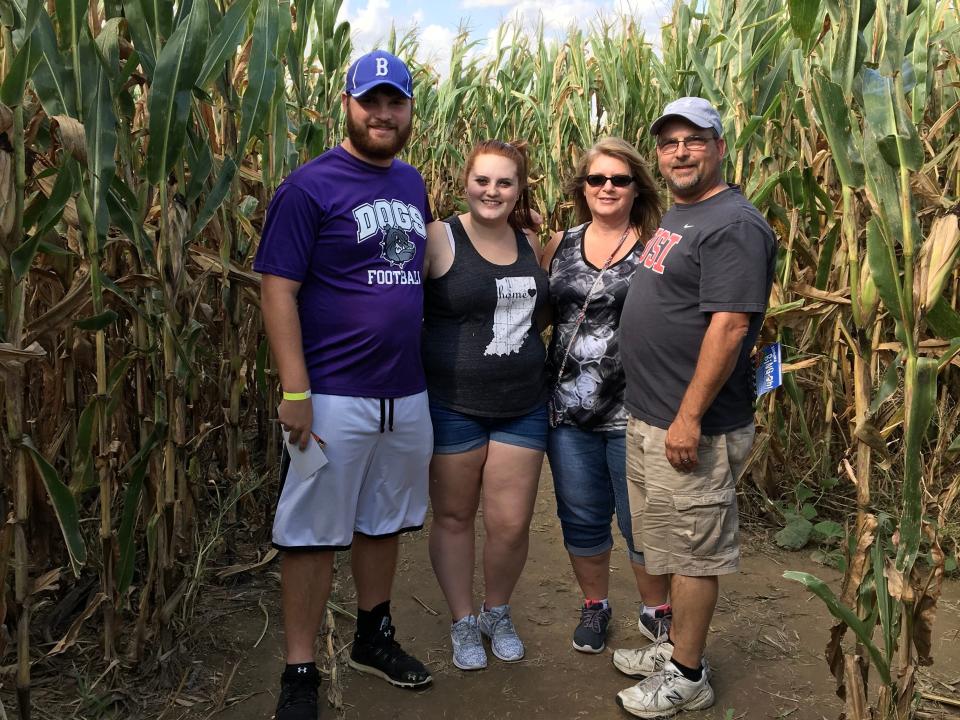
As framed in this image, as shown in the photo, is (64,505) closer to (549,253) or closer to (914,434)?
(549,253)

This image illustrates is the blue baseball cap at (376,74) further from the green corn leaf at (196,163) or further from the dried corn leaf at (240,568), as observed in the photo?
the dried corn leaf at (240,568)

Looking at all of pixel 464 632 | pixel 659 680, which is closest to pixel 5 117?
pixel 464 632

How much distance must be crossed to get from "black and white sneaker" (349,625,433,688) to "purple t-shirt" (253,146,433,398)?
2.83 ft

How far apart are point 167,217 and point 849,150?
166 cm

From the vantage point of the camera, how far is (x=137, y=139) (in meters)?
2.44

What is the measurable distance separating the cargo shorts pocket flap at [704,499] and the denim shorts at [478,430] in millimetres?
549

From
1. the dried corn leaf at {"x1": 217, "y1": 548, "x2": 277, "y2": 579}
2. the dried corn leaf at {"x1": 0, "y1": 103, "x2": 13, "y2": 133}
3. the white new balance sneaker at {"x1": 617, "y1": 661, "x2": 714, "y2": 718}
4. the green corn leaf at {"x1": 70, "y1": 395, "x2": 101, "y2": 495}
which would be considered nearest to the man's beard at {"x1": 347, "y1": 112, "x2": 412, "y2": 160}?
the dried corn leaf at {"x1": 0, "y1": 103, "x2": 13, "y2": 133}

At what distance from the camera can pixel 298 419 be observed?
87.5 inches

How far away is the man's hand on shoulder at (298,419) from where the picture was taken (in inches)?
87.4

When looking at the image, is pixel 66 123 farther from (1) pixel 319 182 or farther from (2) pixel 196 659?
(2) pixel 196 659

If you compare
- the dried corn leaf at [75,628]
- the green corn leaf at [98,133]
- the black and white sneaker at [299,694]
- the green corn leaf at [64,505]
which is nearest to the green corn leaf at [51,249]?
the green corn leaf at [98,133]

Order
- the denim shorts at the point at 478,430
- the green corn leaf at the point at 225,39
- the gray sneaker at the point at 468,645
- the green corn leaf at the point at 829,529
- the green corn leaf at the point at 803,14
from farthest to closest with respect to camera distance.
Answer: the green corn leaf at the point at 829,529, the gray sneaker at the point at 468,645, the denim shorts at the point at 478,430, the green corn leaf at the point at 225,39, the green corn leaf at the point at 803,14

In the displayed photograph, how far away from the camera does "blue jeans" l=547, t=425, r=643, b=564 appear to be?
106 inches

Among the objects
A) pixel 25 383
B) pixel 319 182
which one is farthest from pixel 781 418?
pixel 25 383
